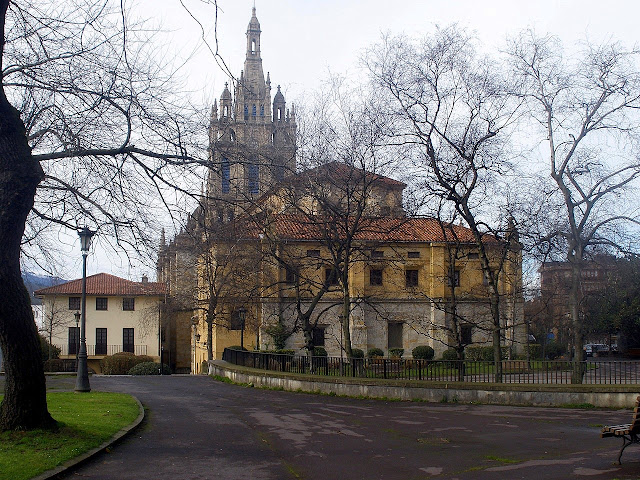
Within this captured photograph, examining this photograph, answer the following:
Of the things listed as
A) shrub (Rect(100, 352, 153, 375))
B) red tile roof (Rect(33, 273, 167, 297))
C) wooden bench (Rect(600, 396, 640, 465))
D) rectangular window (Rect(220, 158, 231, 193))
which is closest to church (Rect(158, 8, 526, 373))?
rectangular window (Rect(220, 158, 231, 193))

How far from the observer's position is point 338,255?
2291 cm

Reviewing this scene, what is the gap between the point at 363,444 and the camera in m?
11.2

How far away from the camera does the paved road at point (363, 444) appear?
29.1 feet

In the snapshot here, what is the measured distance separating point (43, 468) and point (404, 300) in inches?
1664

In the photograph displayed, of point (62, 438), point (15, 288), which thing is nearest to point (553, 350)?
point (62, 438)

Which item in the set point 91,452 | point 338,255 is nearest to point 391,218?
point 338,255

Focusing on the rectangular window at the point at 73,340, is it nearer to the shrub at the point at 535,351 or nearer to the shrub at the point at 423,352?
the shrub at the point at 423,352

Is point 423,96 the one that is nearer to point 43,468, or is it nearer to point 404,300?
point 43,468

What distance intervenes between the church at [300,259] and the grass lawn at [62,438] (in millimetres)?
3032

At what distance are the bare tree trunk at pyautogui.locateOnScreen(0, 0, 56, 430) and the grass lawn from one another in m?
0.40

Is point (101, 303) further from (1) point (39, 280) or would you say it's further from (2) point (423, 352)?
(1) point (39, 280)

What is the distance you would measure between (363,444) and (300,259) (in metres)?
14.8

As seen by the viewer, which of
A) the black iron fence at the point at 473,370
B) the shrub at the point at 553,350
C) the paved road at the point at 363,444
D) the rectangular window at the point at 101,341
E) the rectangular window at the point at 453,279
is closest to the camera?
the paved road at the point at 363,444

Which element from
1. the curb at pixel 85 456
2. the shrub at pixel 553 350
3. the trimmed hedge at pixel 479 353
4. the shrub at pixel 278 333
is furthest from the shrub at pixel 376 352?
the curb at pixel 85 456
